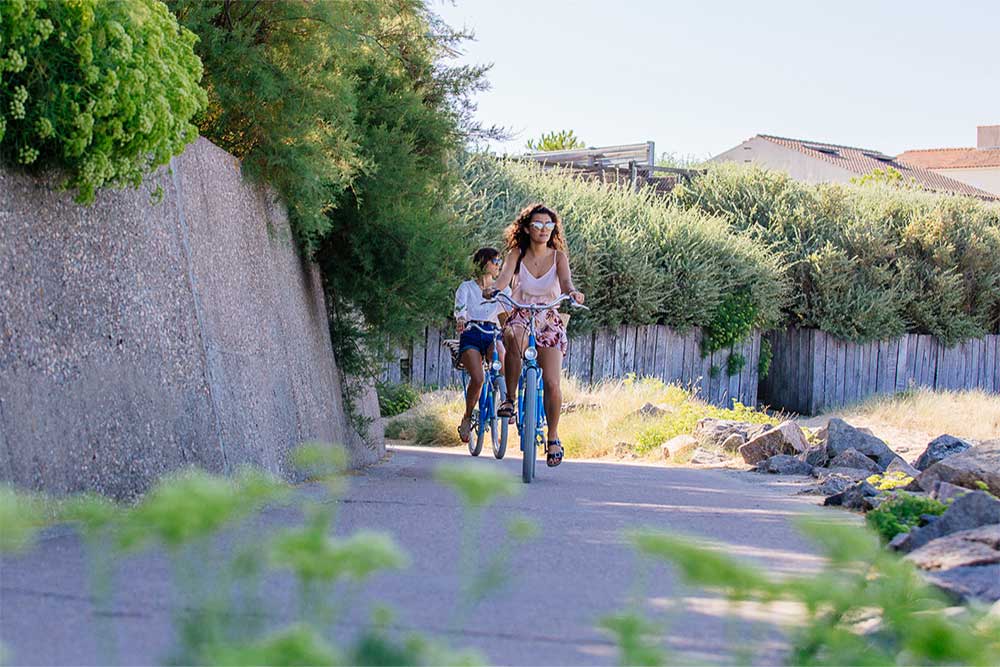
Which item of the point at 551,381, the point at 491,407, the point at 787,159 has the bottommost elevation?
the point at 491,407

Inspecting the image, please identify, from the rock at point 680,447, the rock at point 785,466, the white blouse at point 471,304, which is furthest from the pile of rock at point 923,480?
the white blouse at point 471,304

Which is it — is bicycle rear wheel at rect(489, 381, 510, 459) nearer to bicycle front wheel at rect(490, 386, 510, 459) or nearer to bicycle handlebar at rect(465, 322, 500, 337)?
bicycle front wheel at rect(490, 386, 510, 459)

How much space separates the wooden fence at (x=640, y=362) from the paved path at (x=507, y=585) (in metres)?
12.8

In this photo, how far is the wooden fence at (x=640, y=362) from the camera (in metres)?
21.8

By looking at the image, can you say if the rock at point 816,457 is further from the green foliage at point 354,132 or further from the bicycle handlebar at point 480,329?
the green foliage at point 354,132

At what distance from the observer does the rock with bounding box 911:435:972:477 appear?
12.5 meters

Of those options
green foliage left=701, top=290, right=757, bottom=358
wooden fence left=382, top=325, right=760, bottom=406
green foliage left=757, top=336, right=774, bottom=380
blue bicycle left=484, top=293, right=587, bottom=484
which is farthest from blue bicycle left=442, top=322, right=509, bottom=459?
green foliage left=757, top=336, right=774, bottom=380

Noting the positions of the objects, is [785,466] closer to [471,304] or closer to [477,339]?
[477,339]

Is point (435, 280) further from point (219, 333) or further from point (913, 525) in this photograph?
point (913, 525)

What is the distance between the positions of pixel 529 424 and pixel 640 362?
14.0m

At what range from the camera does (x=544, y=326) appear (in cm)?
1042

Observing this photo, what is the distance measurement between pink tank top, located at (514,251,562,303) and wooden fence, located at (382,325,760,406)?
10548 mm

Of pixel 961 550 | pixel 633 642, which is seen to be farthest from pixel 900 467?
pixel 633 642

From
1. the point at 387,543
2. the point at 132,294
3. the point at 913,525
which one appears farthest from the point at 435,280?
the point at 387,543
